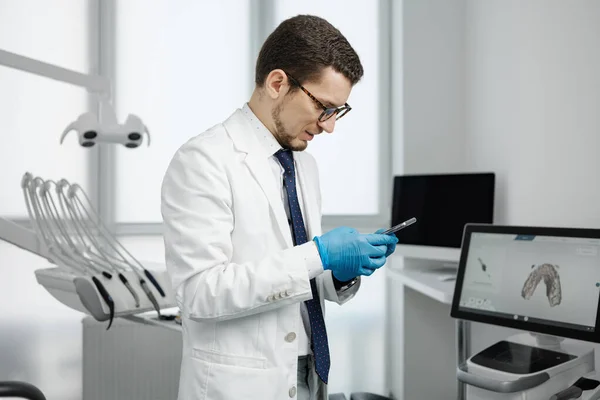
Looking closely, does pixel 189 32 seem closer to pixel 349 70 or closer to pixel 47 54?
pixel 47 54

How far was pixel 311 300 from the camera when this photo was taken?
1254mm

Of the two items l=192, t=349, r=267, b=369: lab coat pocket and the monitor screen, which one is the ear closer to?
l=192, t=349, r=267, b=369: lab coat pocket

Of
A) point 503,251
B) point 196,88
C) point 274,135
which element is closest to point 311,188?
point 274,135

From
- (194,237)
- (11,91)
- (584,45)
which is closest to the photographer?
(194,237)

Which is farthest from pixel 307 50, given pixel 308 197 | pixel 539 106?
pixel 539 106

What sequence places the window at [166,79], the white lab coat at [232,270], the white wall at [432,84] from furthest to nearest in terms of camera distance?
the window at [166,79] → the white wall at [432,84] → the white lab coat at [232,270]

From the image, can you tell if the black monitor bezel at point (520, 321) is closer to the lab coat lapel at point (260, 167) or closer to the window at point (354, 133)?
the lab coat lapel at point (260, 167)

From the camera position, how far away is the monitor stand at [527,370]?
4.39 ft

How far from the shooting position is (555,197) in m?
2.04

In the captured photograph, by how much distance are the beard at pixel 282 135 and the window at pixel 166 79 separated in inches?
73.9

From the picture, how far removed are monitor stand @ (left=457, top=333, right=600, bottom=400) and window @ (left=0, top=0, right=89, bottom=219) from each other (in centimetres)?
221

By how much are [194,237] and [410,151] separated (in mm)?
1986

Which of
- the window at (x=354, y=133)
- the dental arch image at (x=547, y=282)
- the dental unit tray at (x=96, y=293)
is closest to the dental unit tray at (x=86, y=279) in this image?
the dental unit tray at (x=96, y=293)

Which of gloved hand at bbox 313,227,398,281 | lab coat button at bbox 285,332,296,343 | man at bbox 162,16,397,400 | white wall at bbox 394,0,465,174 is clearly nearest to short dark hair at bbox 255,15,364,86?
man at bbox 162,16,397,400
